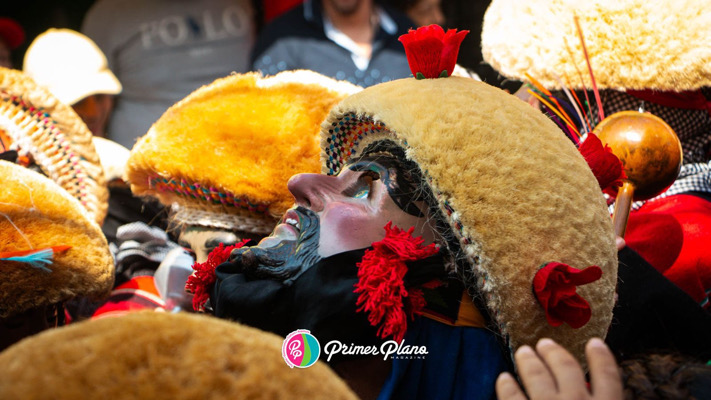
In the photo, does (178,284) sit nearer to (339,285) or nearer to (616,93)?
(339,285)

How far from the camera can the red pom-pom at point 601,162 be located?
5.03ft

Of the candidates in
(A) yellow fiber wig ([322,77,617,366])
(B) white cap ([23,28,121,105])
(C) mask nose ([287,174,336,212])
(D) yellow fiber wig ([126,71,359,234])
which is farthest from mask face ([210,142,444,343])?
(B) white cap ([23,28,121,105])

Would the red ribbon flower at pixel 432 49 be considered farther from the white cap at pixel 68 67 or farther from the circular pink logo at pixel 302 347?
the white cap at pixel 68 67

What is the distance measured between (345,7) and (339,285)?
2465 millimetres

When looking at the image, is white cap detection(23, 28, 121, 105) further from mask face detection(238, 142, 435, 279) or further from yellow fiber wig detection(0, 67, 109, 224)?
mask face detection(238, 142, 435, 279)

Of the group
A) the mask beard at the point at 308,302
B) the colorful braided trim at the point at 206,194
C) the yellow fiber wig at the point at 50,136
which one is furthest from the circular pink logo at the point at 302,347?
the yellow fiber wig at the point at 50,136

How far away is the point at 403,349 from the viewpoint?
4.44 feet

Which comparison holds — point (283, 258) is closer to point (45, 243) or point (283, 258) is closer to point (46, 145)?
point (45, 243)

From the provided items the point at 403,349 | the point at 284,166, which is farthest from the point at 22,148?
the point at 403,349

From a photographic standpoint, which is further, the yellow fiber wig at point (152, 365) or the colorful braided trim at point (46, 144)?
the colorful braided trim at point (46, 144)

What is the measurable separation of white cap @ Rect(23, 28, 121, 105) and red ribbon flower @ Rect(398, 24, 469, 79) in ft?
8.49

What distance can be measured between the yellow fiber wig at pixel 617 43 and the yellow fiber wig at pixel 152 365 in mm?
1615

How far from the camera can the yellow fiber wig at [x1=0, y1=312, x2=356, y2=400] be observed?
630 millimetres

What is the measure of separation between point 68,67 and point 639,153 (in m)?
3.00
